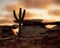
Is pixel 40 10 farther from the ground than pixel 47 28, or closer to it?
farther from the ground

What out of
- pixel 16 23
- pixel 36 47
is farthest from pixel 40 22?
pixel 36 47

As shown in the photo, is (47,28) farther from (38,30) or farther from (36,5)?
(36,5)

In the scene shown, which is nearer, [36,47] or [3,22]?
[36,47]

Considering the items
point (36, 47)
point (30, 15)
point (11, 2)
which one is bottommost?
point (36, 47)

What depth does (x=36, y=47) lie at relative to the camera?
119 centimetres

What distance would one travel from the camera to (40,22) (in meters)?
1.43

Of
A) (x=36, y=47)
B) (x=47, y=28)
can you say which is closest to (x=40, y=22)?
(x=47, y=28)

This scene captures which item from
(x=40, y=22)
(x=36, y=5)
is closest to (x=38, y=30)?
(x=40, y=22)

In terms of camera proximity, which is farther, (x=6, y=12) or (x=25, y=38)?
(x=6, y=12)

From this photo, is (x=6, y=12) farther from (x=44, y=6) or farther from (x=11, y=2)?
(x=44, y=6)

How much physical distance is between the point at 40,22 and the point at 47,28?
7 cm

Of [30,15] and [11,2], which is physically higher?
[11,2]

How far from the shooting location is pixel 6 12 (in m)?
1.41

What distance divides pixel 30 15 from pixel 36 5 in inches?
3.5
